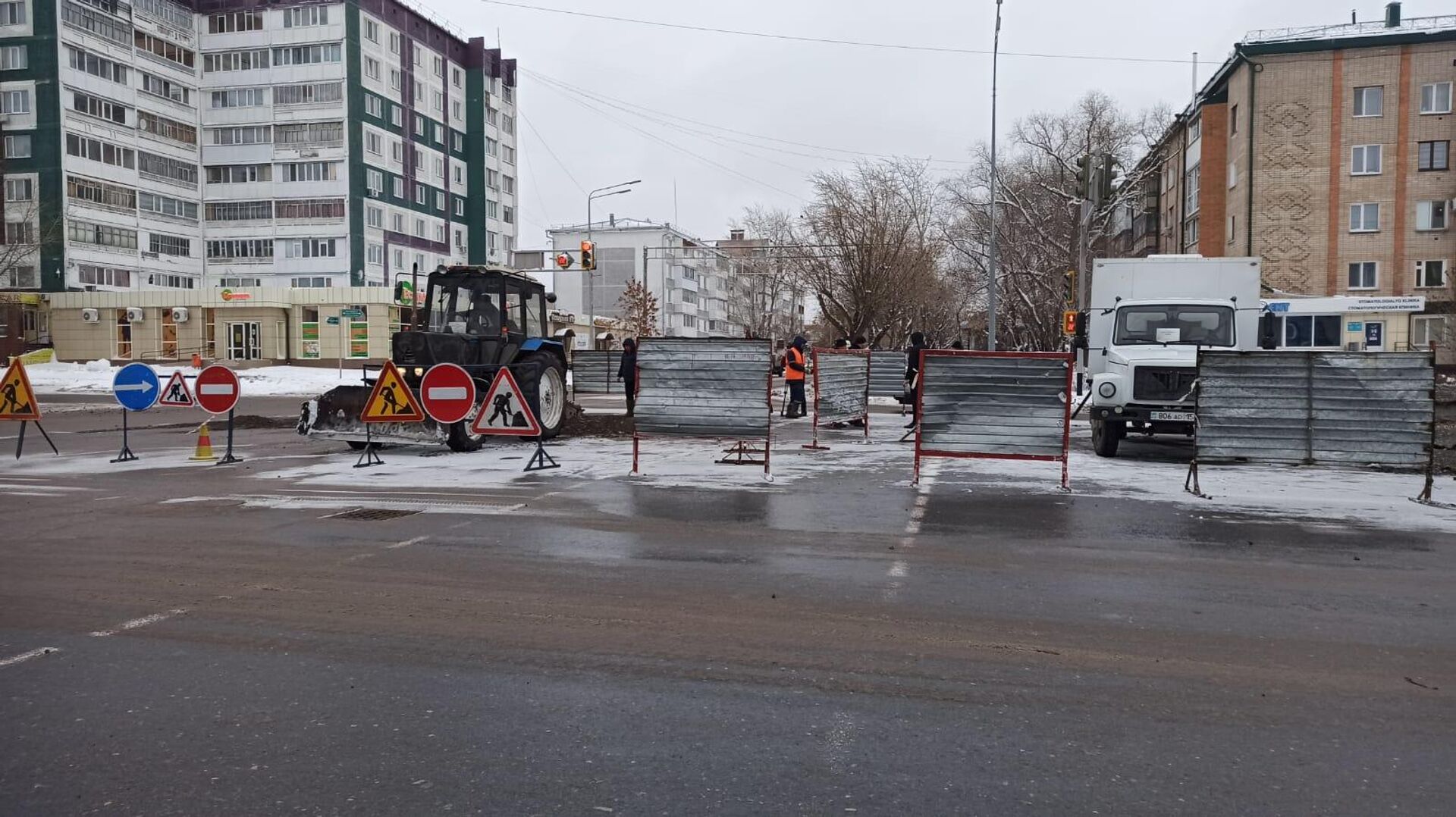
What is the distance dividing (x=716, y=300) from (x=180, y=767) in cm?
12253

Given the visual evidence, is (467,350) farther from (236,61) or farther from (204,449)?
(236,61)

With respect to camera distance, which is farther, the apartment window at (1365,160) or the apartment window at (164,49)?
the apartment window at (164,49)

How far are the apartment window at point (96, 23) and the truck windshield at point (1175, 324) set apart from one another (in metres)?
60.7

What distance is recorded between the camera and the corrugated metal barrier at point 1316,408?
34.7ft

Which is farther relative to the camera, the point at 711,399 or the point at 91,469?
the point at 91,469

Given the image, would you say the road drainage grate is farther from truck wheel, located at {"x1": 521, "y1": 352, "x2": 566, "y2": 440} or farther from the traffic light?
the traffic light

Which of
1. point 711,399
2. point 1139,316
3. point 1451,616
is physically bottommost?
point 1451,616

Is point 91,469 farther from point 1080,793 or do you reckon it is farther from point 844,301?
point 844,301

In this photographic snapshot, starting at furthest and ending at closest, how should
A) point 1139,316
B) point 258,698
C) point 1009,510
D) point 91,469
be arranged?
point 1139,316 → point 91,469 → point 1009,510 → point 258,698

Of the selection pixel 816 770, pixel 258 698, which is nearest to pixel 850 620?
pixel 816 770

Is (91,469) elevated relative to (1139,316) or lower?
lower

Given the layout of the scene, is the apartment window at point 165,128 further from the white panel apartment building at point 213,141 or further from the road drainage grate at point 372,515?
the road drainage grate at point 372,515

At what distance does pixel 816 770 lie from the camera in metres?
3.66

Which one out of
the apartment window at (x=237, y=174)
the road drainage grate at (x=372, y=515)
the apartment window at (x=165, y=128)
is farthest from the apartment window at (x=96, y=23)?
the road drainage grate at (x=372, y=515)
